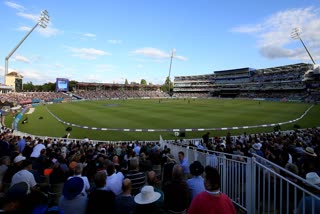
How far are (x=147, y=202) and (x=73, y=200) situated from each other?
4.54ft

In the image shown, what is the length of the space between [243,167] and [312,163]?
2019mm

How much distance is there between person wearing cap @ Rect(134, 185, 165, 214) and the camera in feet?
11.6

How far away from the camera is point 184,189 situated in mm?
4055

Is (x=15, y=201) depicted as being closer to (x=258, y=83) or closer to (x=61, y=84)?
(x=61, y=84)

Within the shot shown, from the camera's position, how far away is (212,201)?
132 inches

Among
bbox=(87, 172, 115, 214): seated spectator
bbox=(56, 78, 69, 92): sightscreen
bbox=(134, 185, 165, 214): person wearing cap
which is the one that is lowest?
bbox=(87, 172, 115, 214): seated spectator

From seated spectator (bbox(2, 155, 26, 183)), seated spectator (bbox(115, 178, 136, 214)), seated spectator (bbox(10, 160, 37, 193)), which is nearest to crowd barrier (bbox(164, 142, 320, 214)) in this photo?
seated spectator (bbox(115, 178, 136, 214))

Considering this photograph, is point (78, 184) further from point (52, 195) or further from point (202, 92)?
point (202, 92)

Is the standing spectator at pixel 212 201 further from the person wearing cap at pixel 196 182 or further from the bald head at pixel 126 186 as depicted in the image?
the person wearing cap at pixel 196 182

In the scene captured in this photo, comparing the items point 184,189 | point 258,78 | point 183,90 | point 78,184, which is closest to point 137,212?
point 184,189

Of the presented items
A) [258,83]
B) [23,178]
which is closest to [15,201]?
[23,178]

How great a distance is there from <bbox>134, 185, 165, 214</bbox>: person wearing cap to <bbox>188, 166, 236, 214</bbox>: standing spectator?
1.79 feet

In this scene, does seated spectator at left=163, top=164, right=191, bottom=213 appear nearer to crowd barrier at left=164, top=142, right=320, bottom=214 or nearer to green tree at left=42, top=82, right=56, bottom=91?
crowd barrier at left=164, top=142, right=320, bottom=214

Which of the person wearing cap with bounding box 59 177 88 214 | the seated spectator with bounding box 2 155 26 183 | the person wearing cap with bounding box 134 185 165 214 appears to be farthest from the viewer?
the seated spectator with bounding box 2 155 26 183
